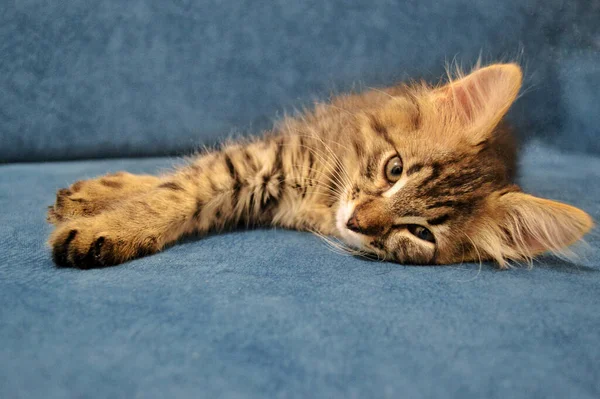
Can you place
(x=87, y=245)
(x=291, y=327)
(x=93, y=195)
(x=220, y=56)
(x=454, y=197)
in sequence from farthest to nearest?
(x=220, y=56) → (x=93, y=195) → (x=454, y=197) → (x=87, y=245) → (x=291, y=327)

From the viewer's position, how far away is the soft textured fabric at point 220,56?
223 cm

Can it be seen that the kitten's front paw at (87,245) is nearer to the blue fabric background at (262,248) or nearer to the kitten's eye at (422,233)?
the blue fabric background at (262,248)

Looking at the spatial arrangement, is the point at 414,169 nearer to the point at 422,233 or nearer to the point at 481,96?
the point at 422,233

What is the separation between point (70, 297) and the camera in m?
0.86

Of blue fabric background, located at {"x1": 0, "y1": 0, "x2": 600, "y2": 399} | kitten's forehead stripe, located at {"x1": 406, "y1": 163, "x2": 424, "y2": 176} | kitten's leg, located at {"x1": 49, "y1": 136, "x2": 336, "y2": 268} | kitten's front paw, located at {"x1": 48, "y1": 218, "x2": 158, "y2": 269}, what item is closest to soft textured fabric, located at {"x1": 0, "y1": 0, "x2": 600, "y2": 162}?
blue fabric background, located at {"x1": 0, "y1": 0, "x2": 600, "y2": 399}

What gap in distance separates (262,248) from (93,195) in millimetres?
450

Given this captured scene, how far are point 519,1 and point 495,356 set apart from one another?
201 centimetres

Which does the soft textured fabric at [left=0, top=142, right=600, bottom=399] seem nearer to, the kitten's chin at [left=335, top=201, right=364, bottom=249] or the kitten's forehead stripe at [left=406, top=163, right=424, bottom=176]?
the kitten's chin at [left=335, top=201, right=364, bottom=249]

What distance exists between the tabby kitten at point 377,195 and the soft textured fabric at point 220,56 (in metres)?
0.95

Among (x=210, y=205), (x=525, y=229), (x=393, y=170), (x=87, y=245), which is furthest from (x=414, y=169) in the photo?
(x=87, y=245)

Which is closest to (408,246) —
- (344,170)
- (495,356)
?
(344,170)

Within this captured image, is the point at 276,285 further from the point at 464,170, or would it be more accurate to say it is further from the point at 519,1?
the point at 519,1

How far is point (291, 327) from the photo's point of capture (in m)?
0.81

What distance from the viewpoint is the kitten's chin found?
117 cm
